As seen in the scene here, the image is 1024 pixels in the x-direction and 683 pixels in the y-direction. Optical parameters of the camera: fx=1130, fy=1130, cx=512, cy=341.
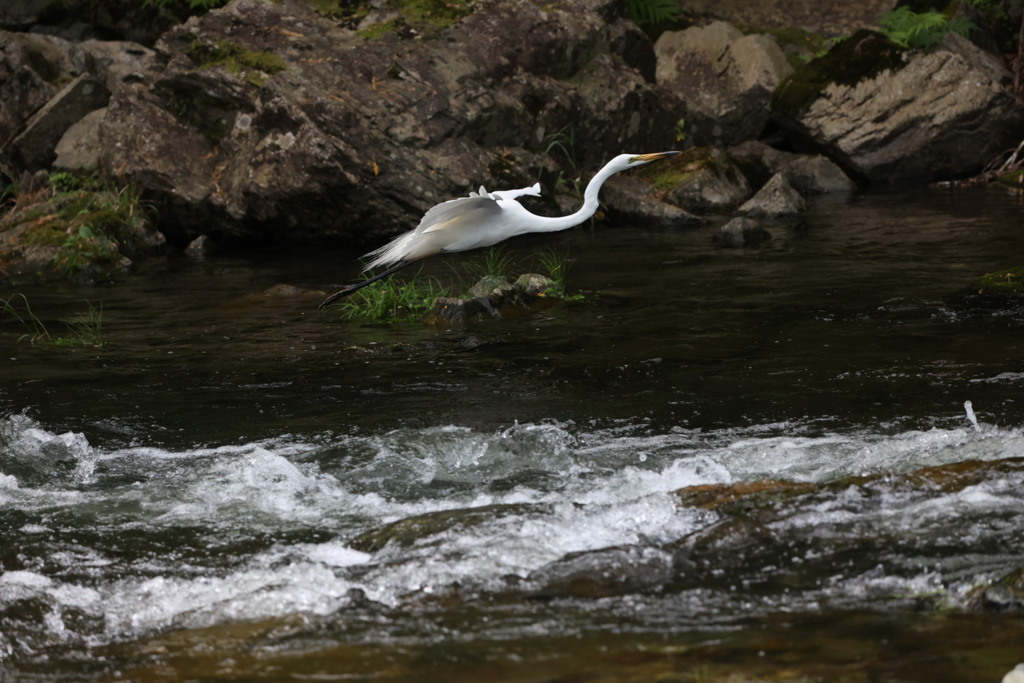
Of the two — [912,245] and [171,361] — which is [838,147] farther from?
[171,361]

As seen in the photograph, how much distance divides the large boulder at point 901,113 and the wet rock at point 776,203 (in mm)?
1881

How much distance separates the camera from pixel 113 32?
14.8m

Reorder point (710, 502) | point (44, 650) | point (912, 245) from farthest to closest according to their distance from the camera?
point (912, 245), point (710, 502), point (44, 650)

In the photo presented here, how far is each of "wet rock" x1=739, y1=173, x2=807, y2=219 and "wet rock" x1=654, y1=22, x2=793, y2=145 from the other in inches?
95.6

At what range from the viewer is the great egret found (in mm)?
6656

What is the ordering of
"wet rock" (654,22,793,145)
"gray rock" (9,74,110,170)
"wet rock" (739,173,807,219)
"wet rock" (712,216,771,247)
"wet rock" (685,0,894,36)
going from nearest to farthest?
"wet rock" (712,216,771,247), "wet rock" (739,173,807,219), "gray rock" (9,74,110,170), "wet rock" (654,22,793,145), "wet rock" (685,0,894,36)

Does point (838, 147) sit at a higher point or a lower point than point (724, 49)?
lower

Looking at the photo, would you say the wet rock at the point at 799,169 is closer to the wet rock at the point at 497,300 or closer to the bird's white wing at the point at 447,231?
the wet rock at the point at 497,300

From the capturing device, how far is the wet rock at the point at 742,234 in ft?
31.1

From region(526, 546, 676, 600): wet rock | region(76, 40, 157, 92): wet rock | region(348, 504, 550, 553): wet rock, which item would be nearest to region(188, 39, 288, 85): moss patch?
region(76, 40, 157, 92): wet rock

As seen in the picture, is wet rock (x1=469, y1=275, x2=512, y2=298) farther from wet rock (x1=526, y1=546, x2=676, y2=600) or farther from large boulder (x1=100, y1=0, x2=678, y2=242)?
wet rock (x1=526, y1=546, x2=676, y2=600)

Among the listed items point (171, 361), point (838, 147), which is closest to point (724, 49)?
point (838, 147)

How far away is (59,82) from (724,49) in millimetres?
8003

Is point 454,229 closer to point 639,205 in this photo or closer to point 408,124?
point 408,124
